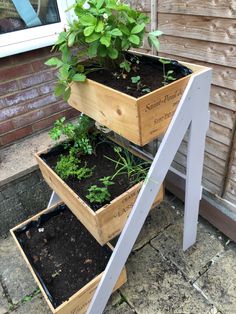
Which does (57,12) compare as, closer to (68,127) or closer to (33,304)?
(68,127)

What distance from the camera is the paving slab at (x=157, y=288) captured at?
1593 mm

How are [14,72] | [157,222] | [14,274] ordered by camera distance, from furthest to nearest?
[157,222] → [14,72] → [14,274]

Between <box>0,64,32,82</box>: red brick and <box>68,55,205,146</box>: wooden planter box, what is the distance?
926 millimetres

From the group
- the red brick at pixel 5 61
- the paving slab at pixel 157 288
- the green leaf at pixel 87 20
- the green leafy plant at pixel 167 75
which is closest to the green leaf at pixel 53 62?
the green leaf at pixel 87 20

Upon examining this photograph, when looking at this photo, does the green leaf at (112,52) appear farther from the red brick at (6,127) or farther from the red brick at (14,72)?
the red brick at (6,127)

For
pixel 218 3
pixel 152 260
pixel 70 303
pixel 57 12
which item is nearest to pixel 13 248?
pixel 70 303

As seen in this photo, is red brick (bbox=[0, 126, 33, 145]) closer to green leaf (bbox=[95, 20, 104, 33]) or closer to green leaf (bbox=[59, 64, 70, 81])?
green leaf (bbox=[59, 64, 70, 81])

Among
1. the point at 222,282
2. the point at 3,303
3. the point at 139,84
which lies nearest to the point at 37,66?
the point at 139,84

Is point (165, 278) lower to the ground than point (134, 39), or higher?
lower

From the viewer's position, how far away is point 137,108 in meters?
1.02

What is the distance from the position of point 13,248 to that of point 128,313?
92 cm

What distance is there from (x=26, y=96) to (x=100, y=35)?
118 cm

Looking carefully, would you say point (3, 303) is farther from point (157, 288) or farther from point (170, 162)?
point (170, 162)

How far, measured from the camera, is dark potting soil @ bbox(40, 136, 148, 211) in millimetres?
1341
